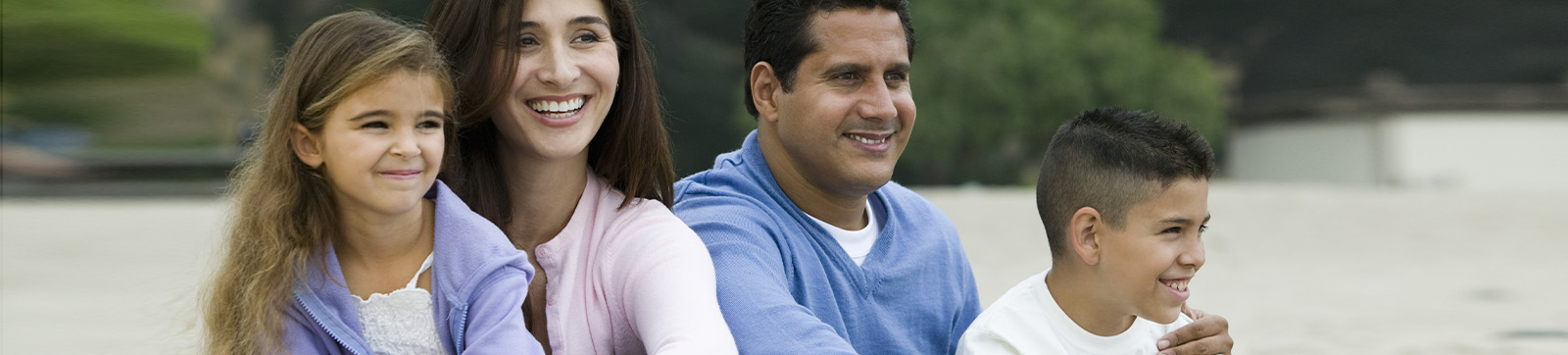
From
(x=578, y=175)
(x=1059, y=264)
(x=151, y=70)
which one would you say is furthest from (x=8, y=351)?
(x=151, y=70)

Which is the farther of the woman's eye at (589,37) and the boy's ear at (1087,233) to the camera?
the boy's ear at (1087,233)

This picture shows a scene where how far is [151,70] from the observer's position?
17.2m

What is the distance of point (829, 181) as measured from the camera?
2904 millimetres

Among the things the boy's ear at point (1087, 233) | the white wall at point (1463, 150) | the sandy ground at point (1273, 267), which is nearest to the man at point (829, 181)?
the boy's ear at point (1087, 233)

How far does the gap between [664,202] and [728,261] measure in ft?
0.76

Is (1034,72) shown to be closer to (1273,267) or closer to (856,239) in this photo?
(1273,267)

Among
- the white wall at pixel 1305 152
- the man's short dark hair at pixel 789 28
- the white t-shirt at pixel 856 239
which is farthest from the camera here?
the white wall at pixel 1305 152

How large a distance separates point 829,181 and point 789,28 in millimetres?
334

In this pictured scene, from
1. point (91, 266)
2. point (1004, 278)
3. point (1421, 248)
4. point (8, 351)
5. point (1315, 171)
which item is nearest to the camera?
point (8, 351)

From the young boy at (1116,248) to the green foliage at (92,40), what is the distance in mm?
16174

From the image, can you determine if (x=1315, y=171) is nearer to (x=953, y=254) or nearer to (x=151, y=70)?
(x=151, y=70)

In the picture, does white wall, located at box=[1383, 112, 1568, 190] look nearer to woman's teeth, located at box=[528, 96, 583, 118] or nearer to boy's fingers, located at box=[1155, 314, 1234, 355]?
boy's fingers, located at box=[1155, 314, 1234, 355]

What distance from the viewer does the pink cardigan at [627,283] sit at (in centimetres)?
245

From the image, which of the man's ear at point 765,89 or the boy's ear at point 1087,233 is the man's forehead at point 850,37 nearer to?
the man's ear at point 765,89
